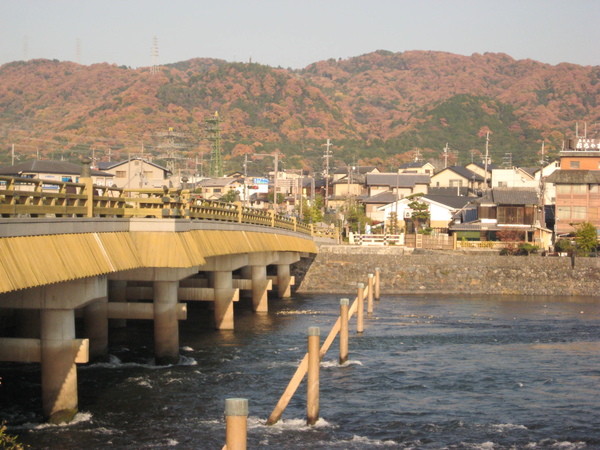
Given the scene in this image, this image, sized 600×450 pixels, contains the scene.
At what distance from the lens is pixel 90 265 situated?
68.9ft

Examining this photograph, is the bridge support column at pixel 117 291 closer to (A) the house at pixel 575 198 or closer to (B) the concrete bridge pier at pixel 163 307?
(B) the concrete bridge pier at pixel 163 307

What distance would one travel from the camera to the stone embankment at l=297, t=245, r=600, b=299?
58.8m

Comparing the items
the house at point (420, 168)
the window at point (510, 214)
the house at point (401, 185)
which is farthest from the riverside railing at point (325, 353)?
the house at point (420, 168)

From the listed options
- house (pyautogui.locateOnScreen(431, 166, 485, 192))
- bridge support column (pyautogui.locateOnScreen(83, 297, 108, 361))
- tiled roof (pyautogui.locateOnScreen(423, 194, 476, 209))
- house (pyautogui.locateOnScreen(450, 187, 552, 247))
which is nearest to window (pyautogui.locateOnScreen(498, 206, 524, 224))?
house (pyautogui.locateOnScreen(450, 187, 552, 247))

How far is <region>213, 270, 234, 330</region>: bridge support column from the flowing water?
0.74 meters

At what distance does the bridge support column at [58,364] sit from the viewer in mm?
20469

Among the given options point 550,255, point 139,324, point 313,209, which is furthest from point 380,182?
point 139,324

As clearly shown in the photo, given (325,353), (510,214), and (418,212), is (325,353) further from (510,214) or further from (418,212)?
(418,212)

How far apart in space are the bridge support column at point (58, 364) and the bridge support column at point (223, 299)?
57.9ft

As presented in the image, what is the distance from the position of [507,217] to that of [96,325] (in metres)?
52.6

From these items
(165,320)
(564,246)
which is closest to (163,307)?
(165,320)

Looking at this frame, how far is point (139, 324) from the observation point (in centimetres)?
4109

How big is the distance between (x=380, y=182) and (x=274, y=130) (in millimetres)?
79719

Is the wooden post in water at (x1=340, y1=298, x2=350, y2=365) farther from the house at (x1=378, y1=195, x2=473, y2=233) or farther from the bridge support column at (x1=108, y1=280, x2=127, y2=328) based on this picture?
the house at (x1=378, y1=195, x2=473, y2=233)
